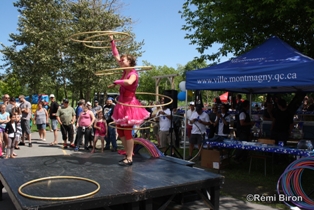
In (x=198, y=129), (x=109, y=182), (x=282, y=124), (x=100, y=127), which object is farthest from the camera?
(x=100, y=127)

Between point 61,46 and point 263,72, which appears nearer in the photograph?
point 263,72

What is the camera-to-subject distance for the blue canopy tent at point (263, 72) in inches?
227

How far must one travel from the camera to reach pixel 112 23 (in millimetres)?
20234

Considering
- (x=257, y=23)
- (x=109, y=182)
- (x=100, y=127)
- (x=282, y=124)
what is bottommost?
(x=109, y=182)

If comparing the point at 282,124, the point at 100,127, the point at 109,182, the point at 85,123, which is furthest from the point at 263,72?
the point at 85,123

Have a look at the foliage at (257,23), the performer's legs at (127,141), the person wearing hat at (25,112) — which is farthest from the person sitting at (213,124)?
the person wearing hat at (25,112)

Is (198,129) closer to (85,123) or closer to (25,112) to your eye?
(85,123)

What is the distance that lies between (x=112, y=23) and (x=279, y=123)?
1552 centimetres

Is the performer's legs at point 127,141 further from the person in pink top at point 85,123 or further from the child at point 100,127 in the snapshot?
the person in pink top at point 85,123

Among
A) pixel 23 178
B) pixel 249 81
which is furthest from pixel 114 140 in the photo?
pixel 23 178

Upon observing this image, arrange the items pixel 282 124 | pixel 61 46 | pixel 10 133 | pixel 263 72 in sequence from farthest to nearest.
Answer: pixel 61 46 < pixel 10 133 < pixel 282 124 < pixel 263 72

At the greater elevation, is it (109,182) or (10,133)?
(10,133)

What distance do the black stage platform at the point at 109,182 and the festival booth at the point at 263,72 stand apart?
8.19 ft

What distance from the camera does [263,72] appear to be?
6242mm
